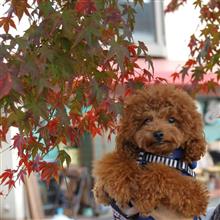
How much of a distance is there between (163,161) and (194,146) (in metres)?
0.13

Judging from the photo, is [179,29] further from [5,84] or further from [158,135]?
[5,84]

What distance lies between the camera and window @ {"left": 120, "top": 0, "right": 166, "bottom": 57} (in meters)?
7.35

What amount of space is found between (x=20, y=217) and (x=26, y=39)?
5028mm

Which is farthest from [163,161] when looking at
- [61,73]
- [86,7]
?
[86,7]

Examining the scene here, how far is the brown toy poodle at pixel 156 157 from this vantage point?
5.89 ft

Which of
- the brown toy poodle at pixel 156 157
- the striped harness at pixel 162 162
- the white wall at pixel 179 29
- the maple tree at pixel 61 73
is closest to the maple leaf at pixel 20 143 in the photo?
the maple tree at pixel 61 73

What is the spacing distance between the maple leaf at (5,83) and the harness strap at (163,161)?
67 cm

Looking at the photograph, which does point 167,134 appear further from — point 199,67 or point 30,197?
point 30,197

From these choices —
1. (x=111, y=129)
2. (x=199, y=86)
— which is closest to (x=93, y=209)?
(x=199, y=86)

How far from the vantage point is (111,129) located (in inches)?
85.5

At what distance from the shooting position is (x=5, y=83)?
55.6 inches

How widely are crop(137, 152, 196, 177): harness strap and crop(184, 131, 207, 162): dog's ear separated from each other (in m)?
0.03

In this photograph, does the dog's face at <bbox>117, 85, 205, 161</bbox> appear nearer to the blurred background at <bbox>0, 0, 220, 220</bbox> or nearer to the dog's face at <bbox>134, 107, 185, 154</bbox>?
the dog's face at <bbox>134, 107, 185, 154</bbox>

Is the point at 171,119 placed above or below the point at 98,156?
above
